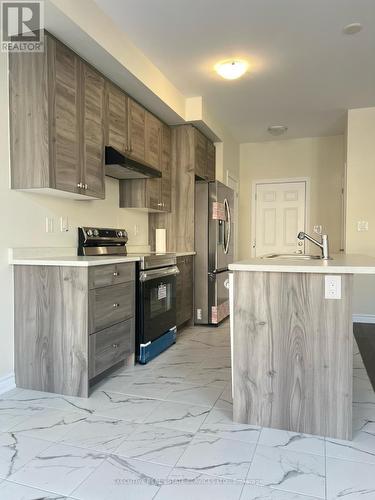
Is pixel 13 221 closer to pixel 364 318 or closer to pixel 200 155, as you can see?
pixel 200 155

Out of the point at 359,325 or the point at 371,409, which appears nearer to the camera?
the point at 371,409

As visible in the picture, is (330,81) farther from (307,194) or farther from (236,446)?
(236,446)

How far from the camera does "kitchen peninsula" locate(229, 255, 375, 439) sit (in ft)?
5.93

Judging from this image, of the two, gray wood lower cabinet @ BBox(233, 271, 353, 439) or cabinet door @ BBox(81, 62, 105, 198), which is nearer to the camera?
gray wood lower cabinet @ BBox(233, 271, 353, 439)

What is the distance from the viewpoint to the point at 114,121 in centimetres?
316

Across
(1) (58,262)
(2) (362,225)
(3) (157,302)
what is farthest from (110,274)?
(2) (362,225)

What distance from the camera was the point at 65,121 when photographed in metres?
2.53

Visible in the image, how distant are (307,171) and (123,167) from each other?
3.52 m

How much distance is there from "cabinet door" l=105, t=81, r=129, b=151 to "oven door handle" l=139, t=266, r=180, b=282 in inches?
43.6

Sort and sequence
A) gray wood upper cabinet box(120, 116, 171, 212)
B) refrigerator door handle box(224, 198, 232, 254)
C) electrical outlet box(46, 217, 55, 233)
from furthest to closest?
refrigerator door handle box(224, 198, 232, 254), gray wood upper cabinet box(120, 116, 171, 212), electrical outlet box(46, 217, 55, 233)

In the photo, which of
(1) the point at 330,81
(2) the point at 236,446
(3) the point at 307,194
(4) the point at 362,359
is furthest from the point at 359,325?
(2) the point at 236,446

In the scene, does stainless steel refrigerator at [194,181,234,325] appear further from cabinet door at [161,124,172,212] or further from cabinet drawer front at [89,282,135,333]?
cabinet drawer front at [89,282,135,333]

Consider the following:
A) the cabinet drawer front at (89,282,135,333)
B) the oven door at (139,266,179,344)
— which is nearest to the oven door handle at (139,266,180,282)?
the oven door at (139,266,179,344)

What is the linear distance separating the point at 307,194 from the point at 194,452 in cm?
471
